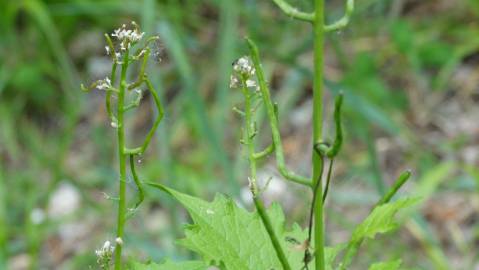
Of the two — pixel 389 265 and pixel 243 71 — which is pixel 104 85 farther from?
pixel 389 265

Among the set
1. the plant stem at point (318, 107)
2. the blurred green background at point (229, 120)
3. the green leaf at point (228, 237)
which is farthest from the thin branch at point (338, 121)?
the blurred green background at point (229, 120)

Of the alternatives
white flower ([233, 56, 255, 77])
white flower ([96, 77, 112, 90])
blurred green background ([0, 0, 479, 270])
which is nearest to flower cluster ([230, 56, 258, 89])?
white flower ([233, 56, 255, 77])

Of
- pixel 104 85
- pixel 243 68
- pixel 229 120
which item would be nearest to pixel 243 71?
pixel 243 68

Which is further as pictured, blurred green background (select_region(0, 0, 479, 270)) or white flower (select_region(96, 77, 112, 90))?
blurred green background (select_region(0, 0, 479, 270))

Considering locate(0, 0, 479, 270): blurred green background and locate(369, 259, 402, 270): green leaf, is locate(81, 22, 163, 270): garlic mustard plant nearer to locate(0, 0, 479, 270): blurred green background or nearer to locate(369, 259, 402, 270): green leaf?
locate(369, 259, 402, 270): green leaf

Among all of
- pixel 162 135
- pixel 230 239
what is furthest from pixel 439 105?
pixel 230 239

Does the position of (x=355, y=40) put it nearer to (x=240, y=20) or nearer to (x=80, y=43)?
(x=240, y=20)
